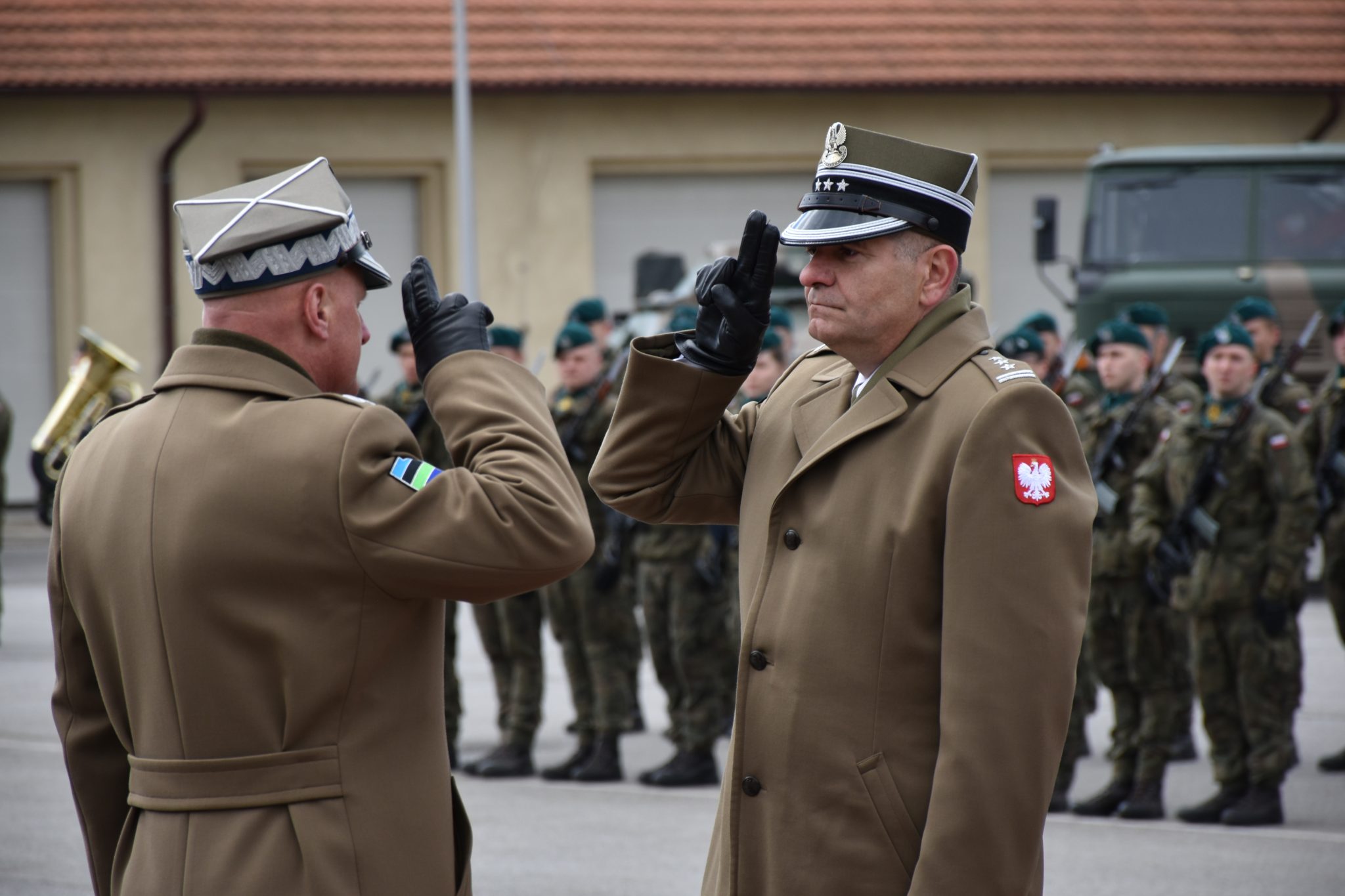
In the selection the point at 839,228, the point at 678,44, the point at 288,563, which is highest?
the point at 678,44

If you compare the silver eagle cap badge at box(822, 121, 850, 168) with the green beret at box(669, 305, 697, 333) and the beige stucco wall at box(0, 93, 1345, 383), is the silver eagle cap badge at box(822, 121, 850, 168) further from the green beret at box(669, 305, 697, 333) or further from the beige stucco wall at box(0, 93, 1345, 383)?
the beige stucco wall at box(0, 93, 1345, 383)

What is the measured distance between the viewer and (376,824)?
2.44 m

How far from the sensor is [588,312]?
9.48 meters

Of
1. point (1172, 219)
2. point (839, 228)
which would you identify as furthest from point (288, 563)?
point (1172, 219)

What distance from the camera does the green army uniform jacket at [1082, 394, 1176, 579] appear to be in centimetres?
730

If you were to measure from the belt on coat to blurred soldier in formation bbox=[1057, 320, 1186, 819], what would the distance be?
499cm

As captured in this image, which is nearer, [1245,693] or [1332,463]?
[1245,693]

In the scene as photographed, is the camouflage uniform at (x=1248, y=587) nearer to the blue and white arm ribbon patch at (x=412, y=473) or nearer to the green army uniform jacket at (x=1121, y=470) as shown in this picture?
the green army uniform jacket at (x=1121, y=470)

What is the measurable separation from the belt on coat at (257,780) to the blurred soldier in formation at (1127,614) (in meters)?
4.99

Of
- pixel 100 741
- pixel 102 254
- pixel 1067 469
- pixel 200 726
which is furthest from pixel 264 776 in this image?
pixel 102 254

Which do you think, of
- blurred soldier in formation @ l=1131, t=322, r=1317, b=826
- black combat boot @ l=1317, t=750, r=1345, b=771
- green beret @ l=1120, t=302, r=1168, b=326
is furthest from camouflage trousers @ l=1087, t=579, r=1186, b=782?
green beret @ l=1120, t=302, r=1168, b=326

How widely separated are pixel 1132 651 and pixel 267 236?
218 inches

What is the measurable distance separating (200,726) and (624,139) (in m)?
17.3

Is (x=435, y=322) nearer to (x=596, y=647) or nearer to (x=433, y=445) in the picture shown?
(x=433, y=445)
